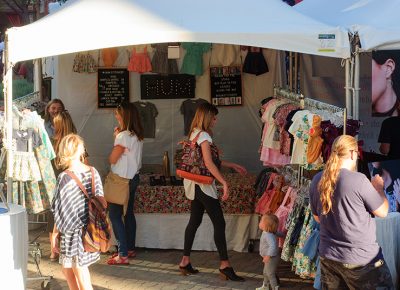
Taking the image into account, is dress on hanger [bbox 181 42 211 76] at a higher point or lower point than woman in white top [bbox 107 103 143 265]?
higher

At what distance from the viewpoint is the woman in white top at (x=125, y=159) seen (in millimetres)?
7922

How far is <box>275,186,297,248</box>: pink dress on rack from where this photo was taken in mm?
7029

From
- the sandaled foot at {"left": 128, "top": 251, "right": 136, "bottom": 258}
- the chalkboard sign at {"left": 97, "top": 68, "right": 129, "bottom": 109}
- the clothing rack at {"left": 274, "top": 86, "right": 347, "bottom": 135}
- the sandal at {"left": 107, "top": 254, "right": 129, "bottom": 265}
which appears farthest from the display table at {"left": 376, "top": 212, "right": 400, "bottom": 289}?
the chalkboard sign at {"left": 97, "top": 68, "right": 129, "bottom": 109}

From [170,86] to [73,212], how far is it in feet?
13.7

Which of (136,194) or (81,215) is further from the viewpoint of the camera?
(136,194)

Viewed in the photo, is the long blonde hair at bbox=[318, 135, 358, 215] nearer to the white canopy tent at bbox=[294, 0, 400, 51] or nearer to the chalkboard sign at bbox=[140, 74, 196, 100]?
the white canopy tent at bbox=[294, 0, 400, 51]

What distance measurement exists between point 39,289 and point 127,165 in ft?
5.15

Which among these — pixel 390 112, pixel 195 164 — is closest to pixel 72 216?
pixel 195 164

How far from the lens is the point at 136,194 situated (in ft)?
28.3

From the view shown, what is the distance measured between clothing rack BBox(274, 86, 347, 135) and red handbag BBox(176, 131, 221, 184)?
958mm

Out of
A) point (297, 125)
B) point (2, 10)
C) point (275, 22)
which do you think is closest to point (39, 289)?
point (297, 125)

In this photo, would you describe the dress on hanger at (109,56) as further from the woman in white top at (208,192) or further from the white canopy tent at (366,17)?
the woman in white top at (208,192)

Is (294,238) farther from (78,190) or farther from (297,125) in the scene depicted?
(78,190)

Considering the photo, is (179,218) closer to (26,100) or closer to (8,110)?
(26,100)
